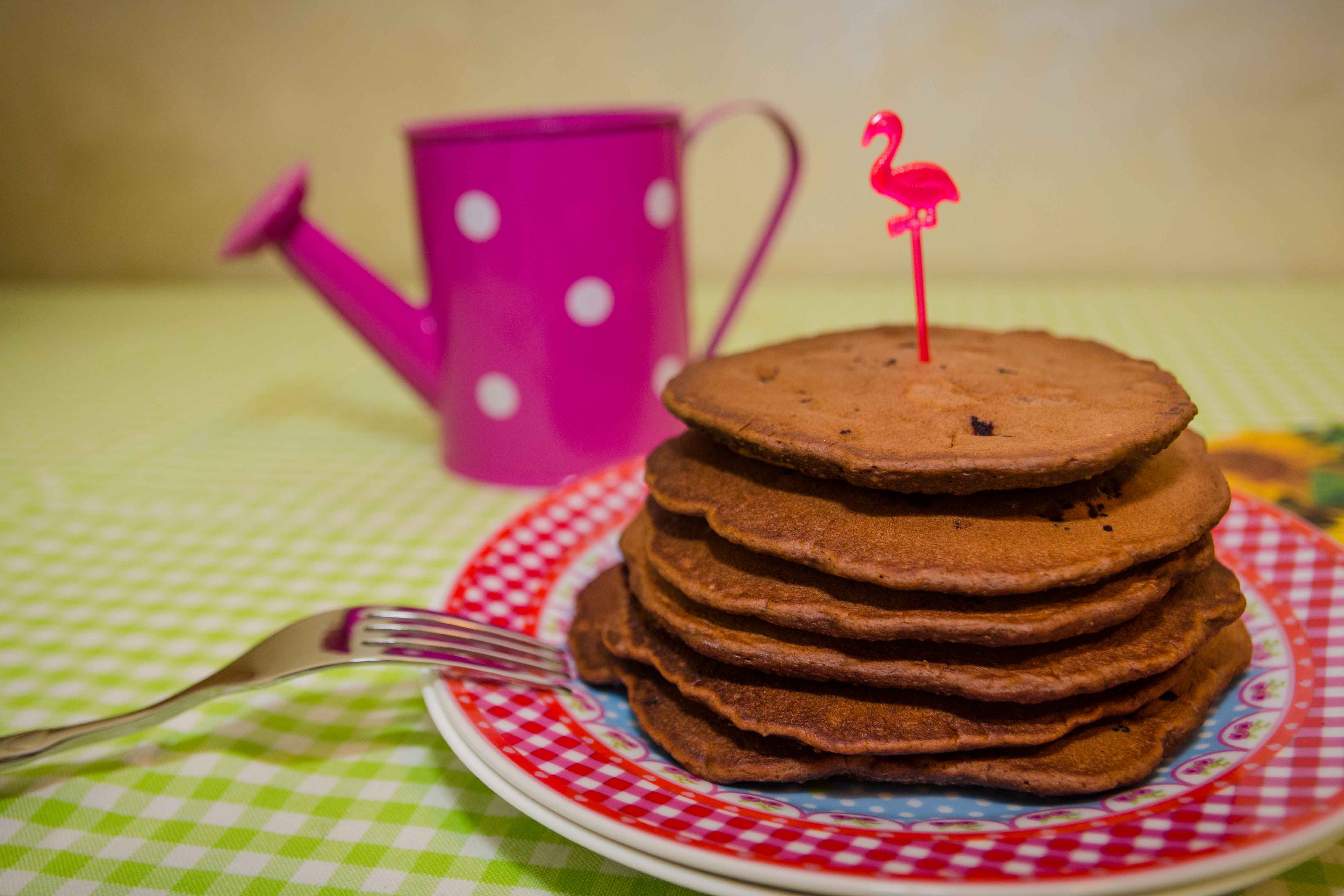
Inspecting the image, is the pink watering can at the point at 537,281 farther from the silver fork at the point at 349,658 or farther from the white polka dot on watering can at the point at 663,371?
the silver fork at the point at 349,658

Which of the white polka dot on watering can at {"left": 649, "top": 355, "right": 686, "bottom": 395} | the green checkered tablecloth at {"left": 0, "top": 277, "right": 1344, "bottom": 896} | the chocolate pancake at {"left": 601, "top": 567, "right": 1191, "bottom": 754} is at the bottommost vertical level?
the green checkered tablecloth at {"left": 0, "top": 277, "right": 1344, "bottom": 896}

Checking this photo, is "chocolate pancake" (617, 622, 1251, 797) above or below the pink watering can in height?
below

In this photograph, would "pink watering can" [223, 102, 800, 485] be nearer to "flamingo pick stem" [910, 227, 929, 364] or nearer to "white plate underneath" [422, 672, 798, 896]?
"flamingo pick stem" [910, 227, 929, 364]

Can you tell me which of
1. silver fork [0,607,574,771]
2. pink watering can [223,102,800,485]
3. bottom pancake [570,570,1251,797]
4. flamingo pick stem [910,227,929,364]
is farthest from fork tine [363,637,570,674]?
pink watering can [223,102,800,485]

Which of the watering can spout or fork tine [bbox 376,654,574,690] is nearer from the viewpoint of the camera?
fork tine [bbox 376,654,574,690]

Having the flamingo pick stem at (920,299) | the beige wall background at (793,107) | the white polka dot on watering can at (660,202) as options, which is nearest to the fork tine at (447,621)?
the flamingo pick stem at (920,299)
